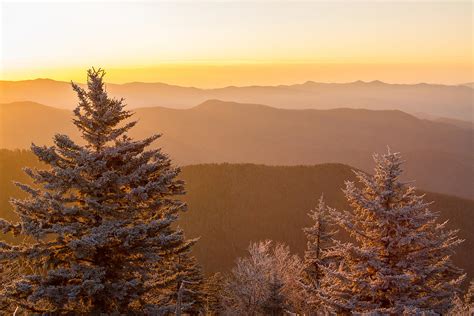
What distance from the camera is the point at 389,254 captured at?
13.7 metres

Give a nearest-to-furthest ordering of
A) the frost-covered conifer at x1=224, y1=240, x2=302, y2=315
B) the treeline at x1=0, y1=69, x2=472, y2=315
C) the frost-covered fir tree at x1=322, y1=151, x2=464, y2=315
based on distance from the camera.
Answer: the treeline at x1=0, y1=69, x2=472, y2=315
the frost-covered fir tree at x1=322, y1=151, x2=464, y2=315
the frost-covered conifer at x1=224, y1=240, x2=302, y2=315

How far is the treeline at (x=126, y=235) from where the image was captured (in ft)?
35.9

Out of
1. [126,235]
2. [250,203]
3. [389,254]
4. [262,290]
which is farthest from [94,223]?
[250,203]

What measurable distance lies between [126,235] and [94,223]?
38.1 inches

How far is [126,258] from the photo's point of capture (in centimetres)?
1184

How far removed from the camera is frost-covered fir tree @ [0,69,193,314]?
426 inches

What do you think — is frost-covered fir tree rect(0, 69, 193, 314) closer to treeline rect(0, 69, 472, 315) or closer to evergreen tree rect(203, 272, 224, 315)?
treeline rect(0, 69, 472, 315)

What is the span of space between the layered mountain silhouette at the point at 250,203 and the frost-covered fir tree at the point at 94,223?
5772cm

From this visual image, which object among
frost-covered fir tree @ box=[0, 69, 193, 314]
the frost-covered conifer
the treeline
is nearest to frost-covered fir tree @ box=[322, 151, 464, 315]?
the treeline

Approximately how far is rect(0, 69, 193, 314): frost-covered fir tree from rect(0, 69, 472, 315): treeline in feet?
0.09

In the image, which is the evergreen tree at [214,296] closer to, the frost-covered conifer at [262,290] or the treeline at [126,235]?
the frost-covered conifer at [262,290]

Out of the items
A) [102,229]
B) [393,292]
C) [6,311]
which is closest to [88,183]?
[102,229]

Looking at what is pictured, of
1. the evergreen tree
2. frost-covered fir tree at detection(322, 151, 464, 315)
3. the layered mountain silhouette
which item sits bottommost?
the layered mountain silhouette

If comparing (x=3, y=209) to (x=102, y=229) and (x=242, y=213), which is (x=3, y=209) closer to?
(x=242, y=213)
